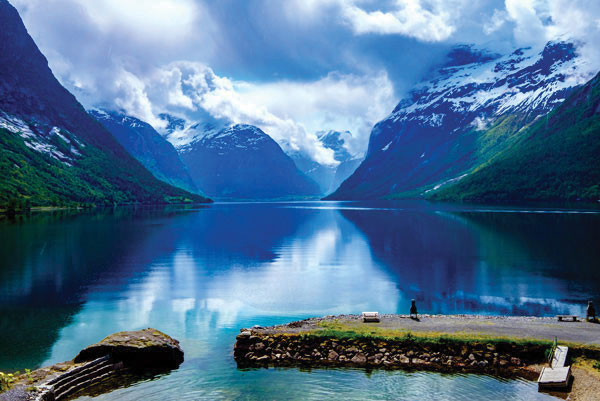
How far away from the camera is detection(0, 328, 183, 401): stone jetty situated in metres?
29.9

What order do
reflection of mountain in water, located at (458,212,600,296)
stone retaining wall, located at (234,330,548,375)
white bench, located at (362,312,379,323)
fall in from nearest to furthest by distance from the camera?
stone retaining wall, located at (234,330,548,375) < white bench, located at (362,312,379,323) < reflection of mountain in water, located at (458,212,600,296)

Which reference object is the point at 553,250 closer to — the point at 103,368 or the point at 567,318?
the point at 567,318

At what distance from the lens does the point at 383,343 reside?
37.3m

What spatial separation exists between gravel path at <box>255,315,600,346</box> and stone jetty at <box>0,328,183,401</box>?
8.86 meters

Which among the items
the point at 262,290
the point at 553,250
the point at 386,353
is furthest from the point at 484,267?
the point at 386,353

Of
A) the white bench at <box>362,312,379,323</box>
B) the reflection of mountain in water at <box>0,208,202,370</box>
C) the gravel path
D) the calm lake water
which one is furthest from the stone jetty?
the white bench at <box>362,312,379,323</box>

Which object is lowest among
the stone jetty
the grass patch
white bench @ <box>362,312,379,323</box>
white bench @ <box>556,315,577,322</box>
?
the stone jetty

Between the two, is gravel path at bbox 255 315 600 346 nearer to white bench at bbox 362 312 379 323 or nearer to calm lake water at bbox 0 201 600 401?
white bench at bbox 362 312 379 323

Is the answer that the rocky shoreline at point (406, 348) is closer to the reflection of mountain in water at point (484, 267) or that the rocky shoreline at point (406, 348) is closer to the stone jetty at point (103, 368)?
the stone jetty at point (103, 368)

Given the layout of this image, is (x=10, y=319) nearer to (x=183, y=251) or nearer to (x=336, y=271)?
(x=336, y=271)

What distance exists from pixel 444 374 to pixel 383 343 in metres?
4.94

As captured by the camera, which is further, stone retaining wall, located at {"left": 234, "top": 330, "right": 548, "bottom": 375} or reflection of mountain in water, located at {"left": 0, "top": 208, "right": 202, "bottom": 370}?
reflection of mountain in water, located at {"left": 0, "top": 208, "right": 202, "bottom": 370}

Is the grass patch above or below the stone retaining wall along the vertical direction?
above

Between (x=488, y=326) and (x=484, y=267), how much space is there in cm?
4085
